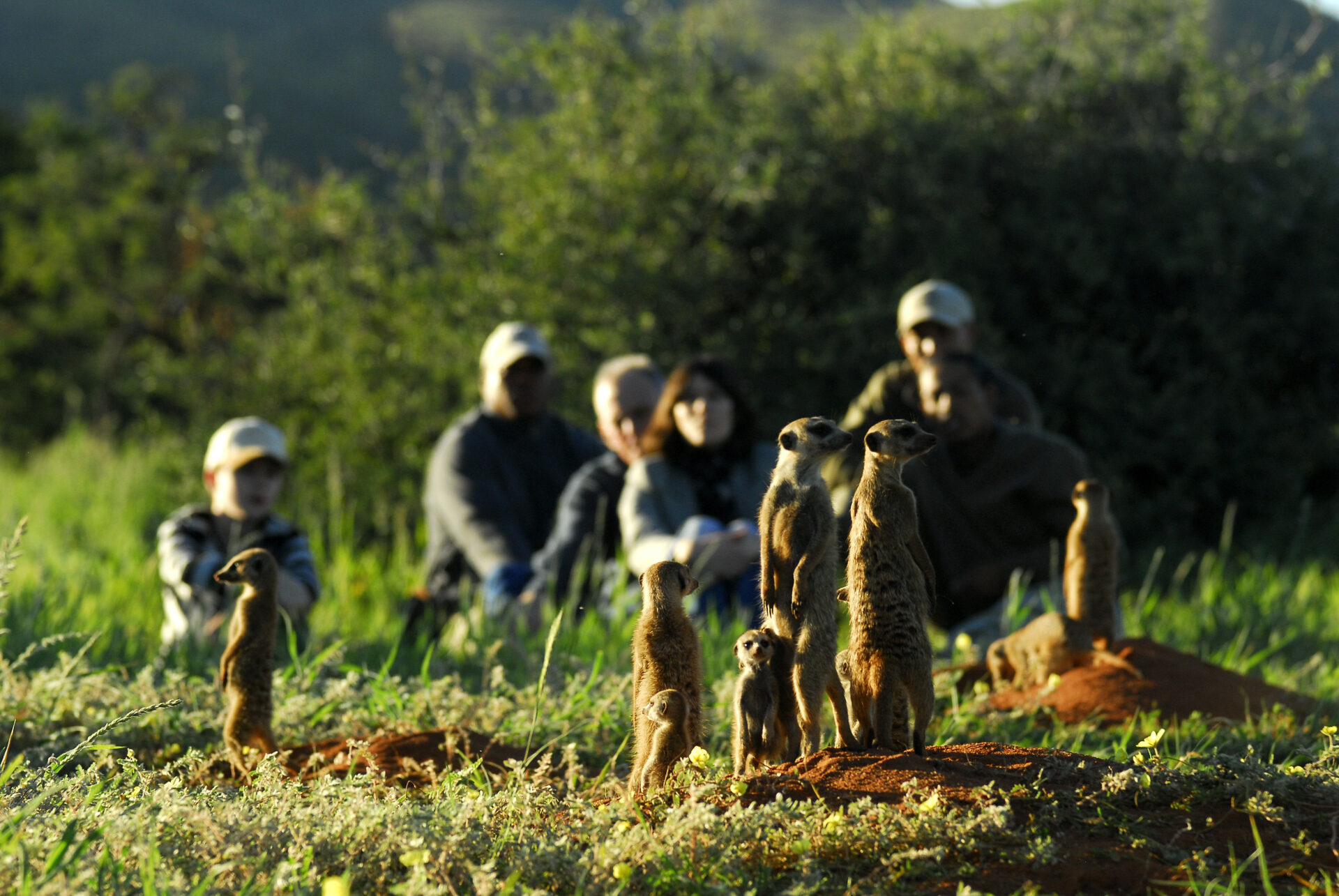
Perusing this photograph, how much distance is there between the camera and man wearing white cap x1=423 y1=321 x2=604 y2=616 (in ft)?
23.9

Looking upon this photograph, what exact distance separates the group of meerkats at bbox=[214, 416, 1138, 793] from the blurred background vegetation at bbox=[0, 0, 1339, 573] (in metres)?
7.32

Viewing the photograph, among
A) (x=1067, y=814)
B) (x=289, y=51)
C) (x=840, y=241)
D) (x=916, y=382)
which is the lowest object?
(x=1067, y=814)

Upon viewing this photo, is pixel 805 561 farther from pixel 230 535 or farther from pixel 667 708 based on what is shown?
pixel 230 535

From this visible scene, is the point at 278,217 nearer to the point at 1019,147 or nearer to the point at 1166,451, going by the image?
the point at 1019,147

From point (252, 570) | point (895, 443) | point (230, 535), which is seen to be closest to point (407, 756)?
point (252, 570)

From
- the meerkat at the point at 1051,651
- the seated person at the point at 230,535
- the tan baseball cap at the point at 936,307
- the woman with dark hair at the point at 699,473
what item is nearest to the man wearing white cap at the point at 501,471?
the woman with dark hair at the point at 699,473

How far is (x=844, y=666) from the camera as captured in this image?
289 cm

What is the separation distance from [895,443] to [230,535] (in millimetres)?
4373

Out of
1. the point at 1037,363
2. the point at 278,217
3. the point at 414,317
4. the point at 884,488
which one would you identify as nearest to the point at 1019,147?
the point at 1037,363

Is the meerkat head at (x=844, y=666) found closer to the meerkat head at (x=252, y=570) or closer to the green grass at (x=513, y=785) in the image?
the green grass at (x=513, y=785)

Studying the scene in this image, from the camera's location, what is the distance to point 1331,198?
37.6 feet

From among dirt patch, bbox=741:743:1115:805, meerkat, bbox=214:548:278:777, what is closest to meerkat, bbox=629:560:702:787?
dirt patch, bbox=741:743:1115:805

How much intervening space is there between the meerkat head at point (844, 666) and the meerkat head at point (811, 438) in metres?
0.48

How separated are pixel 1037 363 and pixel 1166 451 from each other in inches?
53.1
